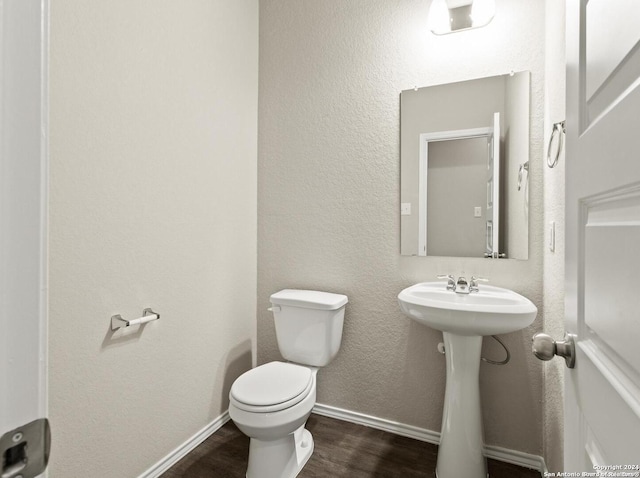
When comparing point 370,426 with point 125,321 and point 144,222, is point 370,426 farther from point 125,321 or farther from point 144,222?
point 144,222

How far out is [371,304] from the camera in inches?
77.7

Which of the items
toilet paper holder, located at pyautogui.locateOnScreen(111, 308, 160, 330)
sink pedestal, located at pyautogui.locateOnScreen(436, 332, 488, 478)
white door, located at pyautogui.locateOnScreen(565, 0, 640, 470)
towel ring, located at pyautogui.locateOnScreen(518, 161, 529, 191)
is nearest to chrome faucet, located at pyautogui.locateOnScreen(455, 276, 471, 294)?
Answer: sink pedestal, located at pyautogui.locateOnScreen(436, 332, 488, 478)

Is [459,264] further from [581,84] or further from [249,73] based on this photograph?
[249,73]

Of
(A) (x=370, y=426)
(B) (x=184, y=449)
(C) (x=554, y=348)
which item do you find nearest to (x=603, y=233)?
(C) (x=554, y=348)

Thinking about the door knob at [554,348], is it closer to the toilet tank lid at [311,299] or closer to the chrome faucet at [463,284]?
the chrome faucet at [463,284]

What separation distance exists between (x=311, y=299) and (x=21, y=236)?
158 centimetres

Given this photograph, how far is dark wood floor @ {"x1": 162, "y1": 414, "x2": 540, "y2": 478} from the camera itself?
1578 mm

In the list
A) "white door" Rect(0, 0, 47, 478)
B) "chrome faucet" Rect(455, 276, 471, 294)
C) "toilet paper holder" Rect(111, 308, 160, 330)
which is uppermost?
"white door" Rect(0, 0, 47, 478)

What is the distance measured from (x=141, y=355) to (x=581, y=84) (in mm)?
1726

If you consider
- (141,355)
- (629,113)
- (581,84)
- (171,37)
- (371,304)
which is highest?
(171,37)

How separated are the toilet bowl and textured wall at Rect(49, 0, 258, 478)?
421 millimetres

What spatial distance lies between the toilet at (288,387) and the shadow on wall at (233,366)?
1.12 feet

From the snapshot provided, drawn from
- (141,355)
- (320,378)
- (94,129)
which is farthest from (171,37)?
(320,378)

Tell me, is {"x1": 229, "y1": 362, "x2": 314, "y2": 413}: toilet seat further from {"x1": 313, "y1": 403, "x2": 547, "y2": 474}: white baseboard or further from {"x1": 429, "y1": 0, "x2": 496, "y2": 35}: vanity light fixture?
{"x1": 429, "y1": 0, "x2": 496, "y2": 35}: vanity light fixture
